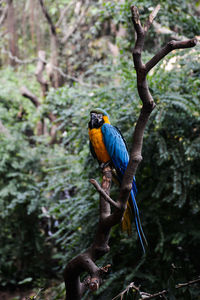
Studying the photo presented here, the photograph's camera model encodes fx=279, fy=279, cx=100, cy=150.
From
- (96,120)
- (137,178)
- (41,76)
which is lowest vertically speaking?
(137,178)

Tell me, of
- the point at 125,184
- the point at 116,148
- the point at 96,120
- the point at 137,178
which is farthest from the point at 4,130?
the point at 125,184

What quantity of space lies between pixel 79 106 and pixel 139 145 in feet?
5.88

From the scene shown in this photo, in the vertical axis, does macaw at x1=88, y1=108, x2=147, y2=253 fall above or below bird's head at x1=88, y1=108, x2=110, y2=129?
below

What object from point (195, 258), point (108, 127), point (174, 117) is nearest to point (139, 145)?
point (108, 127)

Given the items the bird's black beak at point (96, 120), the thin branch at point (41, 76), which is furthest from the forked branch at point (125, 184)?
the thin branch at point (41, 76)

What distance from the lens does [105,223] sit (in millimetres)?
1025

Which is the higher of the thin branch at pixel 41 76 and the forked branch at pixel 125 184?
the thin branch at pixel 41 76

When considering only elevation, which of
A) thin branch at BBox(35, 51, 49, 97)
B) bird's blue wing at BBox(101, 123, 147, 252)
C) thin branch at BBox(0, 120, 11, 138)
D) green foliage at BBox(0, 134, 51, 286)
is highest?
thin branch at BBox(35, 51, 49, 97)

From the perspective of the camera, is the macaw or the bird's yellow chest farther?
the bird's yellow chest

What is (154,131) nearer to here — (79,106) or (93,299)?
(79,106)

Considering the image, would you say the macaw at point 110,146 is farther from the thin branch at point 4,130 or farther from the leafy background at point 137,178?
the thin branch at point 4,130

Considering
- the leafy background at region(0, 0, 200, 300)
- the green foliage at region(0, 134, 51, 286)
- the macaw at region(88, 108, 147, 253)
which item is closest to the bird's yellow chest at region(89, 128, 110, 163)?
the macaw at region(88, 108, 147, 253)

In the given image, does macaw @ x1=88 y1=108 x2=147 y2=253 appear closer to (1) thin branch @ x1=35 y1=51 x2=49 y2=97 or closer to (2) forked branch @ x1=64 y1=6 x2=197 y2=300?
(2) forked branch @ x1=64 y1=6 x2=197 y2=300

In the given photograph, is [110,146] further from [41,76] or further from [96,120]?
[41,76]
